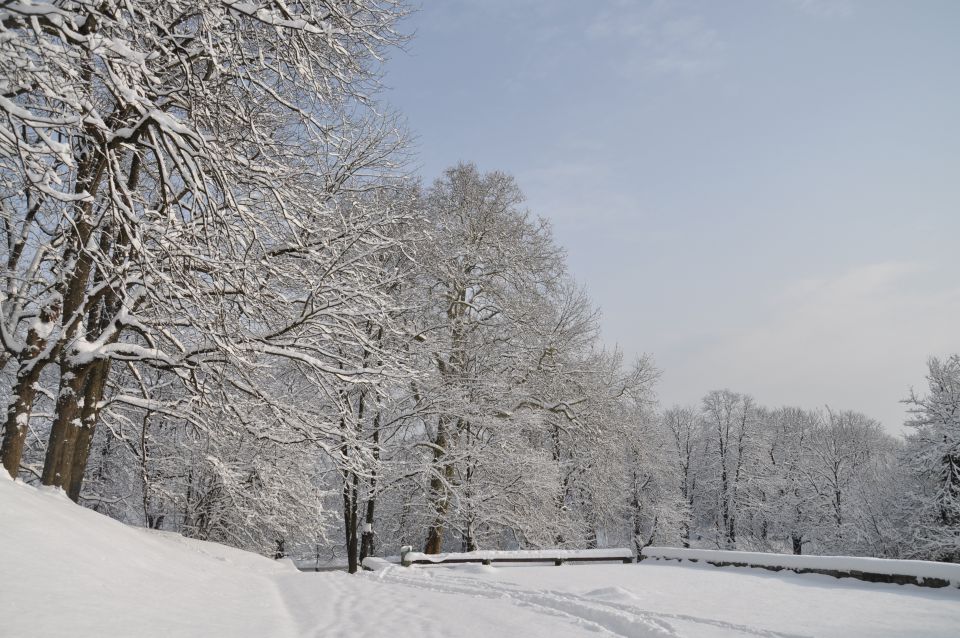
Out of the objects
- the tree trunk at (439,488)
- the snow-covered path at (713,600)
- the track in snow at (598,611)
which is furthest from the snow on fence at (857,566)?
the tree trunk at (439,488)

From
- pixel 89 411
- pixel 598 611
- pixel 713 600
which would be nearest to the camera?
pixel 598 611

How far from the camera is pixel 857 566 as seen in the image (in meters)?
9.80

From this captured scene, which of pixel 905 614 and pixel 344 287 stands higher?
pixel 344 287

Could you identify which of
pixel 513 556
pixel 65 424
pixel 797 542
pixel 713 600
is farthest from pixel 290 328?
pixel 797 542

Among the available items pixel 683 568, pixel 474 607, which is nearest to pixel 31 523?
pixel 474 607

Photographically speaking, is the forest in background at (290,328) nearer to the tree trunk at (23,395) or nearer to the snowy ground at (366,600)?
the tree trunk at (23,395)

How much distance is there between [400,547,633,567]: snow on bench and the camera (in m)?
12.9

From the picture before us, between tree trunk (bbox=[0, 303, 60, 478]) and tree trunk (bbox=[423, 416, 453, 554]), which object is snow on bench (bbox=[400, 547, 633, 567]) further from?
tree trunk (bbox=[0, 303, 60, 478])

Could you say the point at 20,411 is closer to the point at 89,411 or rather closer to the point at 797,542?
the point at 89,411

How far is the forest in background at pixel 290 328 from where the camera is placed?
18.8 ft

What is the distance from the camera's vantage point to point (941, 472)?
66.0 feet

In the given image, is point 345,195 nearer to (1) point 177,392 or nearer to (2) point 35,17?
(1) point 177,392

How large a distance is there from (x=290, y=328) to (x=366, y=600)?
387 centimetres

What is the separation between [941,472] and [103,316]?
2535 centimetres
